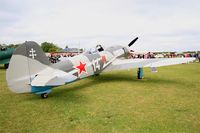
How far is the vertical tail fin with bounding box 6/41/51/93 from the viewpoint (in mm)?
7090

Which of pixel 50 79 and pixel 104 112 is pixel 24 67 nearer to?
pixel 50 79

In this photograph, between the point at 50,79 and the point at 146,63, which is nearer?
the point at 50,79

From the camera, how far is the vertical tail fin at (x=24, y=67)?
7.09 m

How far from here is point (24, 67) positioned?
733 centimetres

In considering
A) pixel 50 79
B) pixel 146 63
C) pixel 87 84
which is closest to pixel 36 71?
pixel 50 79

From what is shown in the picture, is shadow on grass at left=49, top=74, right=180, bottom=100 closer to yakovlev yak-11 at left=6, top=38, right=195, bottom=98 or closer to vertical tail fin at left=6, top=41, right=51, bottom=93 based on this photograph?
yakovlev yak-11 at left=6, top=38, right=195, bottom=98

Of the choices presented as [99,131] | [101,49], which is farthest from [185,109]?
[101,49]

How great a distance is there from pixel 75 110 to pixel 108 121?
1437mm

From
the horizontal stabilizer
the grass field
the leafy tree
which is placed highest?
the leafy tree

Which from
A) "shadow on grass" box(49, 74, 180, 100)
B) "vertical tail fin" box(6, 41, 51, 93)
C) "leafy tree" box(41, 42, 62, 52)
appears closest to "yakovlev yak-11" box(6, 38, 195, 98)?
"vertical tail fin" box(6, 41, 51, 93)

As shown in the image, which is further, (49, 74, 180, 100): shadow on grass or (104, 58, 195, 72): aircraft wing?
(104, 58, 195, 72): aircraft wing

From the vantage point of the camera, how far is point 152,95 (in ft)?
28.5

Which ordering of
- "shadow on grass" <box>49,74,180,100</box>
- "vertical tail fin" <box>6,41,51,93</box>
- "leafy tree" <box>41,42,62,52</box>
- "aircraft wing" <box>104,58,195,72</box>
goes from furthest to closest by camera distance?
"leafy tree" <box>41,42,62,52</box>
"aircraft wing" <box>104,58,195,72</box>
"shadow on grass" <box>49,74,180,100</box>
"vertical tail fin" <box>6,41,51,93</box>

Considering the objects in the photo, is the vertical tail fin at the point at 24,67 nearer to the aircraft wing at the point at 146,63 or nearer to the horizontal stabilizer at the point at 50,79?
the horizontal stabilizer at the point at 50,79
